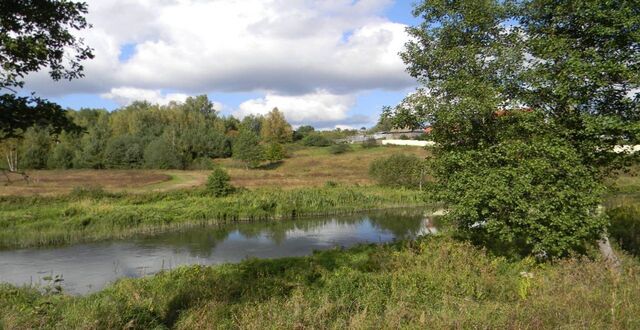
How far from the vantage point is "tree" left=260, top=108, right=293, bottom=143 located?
4193 inches

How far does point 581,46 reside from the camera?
10430 millimetres

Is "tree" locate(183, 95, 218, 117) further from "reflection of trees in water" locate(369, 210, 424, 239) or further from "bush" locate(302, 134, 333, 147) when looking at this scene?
"reflection of trees in water" locate(369, 210, 424, 239)

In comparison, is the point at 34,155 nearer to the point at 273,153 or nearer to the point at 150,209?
the point at 273,153

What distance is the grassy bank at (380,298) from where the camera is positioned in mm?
5945

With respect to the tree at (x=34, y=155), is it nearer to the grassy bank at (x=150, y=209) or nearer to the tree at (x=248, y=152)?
the tree at (x=248, y=152)

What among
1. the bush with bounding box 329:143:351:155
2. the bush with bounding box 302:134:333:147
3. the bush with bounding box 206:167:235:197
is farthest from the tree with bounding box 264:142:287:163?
the bush with bounding box 206:167:235:197

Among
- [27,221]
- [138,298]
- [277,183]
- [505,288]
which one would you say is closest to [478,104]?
[505,288]

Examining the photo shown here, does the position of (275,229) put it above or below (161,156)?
below

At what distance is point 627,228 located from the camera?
1574 centimetres

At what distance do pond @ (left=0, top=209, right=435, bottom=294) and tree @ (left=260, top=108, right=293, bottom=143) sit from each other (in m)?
70.8

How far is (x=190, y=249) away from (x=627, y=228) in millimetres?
20263

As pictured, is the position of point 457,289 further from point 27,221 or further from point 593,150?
point 27,221

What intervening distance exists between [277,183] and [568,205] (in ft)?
145

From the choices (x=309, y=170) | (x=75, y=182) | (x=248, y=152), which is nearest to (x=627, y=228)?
(x=75, y=182)
